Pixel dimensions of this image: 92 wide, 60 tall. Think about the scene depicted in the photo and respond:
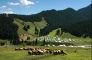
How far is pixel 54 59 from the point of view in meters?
56.8

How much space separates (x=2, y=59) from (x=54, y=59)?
13.0 metres

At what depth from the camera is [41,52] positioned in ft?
235

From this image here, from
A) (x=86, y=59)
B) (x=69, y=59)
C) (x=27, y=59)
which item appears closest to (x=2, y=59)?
(x=27, y=59)

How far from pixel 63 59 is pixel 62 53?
17407 mm

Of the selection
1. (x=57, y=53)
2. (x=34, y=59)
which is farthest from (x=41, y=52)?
(x=34, y=59)

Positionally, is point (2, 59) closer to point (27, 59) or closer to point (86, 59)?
point (27, 59)

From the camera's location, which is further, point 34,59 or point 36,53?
point 36,53

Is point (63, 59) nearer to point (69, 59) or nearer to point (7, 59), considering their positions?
point (69, 59)

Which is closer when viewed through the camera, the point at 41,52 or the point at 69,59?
the point at 69,59

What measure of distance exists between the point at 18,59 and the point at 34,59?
4.00 metres

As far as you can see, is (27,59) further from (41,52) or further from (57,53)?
(57,53)

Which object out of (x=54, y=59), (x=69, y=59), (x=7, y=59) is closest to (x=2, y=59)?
(x=7, y=59)

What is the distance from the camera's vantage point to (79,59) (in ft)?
191

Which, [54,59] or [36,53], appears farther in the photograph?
[36,53]
